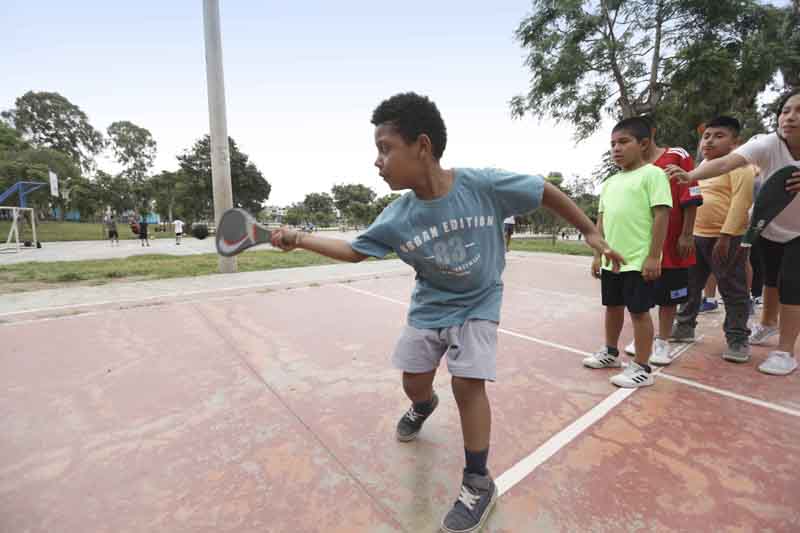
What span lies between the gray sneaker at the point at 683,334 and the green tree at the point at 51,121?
62.0 metres

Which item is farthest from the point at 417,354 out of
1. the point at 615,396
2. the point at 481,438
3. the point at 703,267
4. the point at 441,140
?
the point at 703,267

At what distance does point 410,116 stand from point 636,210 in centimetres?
189

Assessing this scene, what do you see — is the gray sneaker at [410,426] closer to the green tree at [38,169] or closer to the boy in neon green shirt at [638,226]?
the boy in neon green shirt at [638,226]

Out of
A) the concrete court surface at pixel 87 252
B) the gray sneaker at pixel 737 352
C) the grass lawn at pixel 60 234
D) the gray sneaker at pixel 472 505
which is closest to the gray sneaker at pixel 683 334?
the gray sneaker at pixel 737 352

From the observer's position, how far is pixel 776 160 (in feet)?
8.61

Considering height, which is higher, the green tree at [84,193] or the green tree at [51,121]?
the green tree at [51,121]

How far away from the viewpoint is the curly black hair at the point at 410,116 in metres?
1.57

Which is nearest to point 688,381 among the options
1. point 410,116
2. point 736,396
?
point 736,396

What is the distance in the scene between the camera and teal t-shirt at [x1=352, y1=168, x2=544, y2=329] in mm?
1629

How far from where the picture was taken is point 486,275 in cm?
168

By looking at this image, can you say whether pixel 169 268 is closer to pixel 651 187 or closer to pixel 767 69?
pixel 651 187

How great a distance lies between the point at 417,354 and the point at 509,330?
2.42 meters

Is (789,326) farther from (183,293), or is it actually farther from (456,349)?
(183,293)

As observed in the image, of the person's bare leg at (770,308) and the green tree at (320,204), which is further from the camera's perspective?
the green tree at (320,204)
